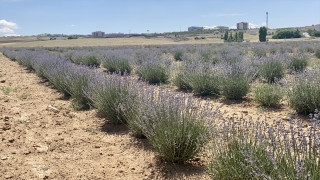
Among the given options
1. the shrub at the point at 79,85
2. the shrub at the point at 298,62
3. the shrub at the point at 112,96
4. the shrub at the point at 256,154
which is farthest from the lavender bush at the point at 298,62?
the shrub at the point at 256,154

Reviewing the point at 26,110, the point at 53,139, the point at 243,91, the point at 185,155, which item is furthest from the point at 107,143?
the point at 243,91

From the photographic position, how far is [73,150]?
498cm

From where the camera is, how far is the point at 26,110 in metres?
7.75

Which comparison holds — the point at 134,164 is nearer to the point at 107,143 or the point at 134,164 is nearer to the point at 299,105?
the point at 107,143

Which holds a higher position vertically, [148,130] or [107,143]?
[148,130]

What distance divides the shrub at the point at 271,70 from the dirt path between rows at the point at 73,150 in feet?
19.1

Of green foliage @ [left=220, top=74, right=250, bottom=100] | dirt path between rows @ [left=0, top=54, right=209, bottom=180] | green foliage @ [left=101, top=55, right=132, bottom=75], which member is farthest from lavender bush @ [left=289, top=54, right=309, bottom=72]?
dirt path between rows @ [left=0, top=54, right=209, bottom=180]

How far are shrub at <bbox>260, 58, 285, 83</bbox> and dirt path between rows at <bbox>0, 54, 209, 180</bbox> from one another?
5.81 meters

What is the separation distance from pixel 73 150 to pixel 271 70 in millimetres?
7300

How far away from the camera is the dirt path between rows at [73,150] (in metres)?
4.07

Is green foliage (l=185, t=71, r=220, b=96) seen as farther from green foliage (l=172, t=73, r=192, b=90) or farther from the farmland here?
green foliage (l=172, t=73, r=192, b=90)

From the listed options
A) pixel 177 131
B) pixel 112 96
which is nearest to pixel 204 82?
pixel 112 96

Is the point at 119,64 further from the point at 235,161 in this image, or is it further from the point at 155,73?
the point at 235,161

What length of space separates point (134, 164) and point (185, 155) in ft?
2.49
